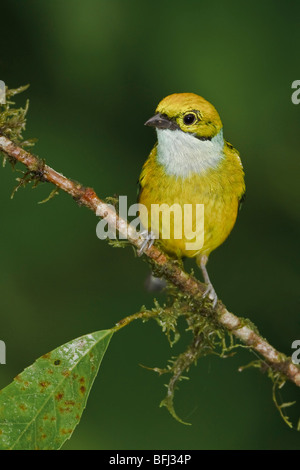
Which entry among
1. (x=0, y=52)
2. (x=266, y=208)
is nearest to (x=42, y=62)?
(x=0, y=52)

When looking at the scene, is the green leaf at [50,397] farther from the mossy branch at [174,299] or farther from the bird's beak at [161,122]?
the bird's beak at [161,122]

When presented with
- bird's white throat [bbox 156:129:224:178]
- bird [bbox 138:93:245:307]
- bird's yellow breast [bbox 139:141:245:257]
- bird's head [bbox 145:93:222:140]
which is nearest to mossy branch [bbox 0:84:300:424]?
bird [bbox 138:93:245:307]

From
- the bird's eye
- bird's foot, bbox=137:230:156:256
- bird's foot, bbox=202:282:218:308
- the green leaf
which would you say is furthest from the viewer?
the bird's eye

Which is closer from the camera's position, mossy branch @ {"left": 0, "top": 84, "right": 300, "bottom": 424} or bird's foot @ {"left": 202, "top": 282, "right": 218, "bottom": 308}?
mossy branch @ {"left": 0, "top": 84, "right": 300, "bottom": 424}

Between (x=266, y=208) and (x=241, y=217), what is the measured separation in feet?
0.43

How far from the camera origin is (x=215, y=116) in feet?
8.85

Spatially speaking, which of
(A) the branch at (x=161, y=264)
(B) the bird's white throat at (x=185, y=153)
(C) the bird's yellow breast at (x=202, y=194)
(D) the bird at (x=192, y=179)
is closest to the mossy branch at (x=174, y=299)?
(A) the branch at (x=161, y=264)

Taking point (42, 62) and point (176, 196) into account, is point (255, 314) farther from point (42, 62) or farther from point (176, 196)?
point (42, 62)

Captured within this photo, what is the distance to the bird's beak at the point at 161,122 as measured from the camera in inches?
101

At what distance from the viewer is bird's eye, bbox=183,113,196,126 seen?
261 centimetres

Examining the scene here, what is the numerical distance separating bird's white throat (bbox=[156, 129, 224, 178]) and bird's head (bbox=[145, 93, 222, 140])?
37mm

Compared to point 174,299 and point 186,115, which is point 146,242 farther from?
point 186,115

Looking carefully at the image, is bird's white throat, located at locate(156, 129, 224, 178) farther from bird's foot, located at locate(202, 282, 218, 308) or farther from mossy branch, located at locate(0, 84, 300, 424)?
bird's foot, located at locate(202, 282, 218, 308)

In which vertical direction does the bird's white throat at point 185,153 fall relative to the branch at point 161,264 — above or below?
above
